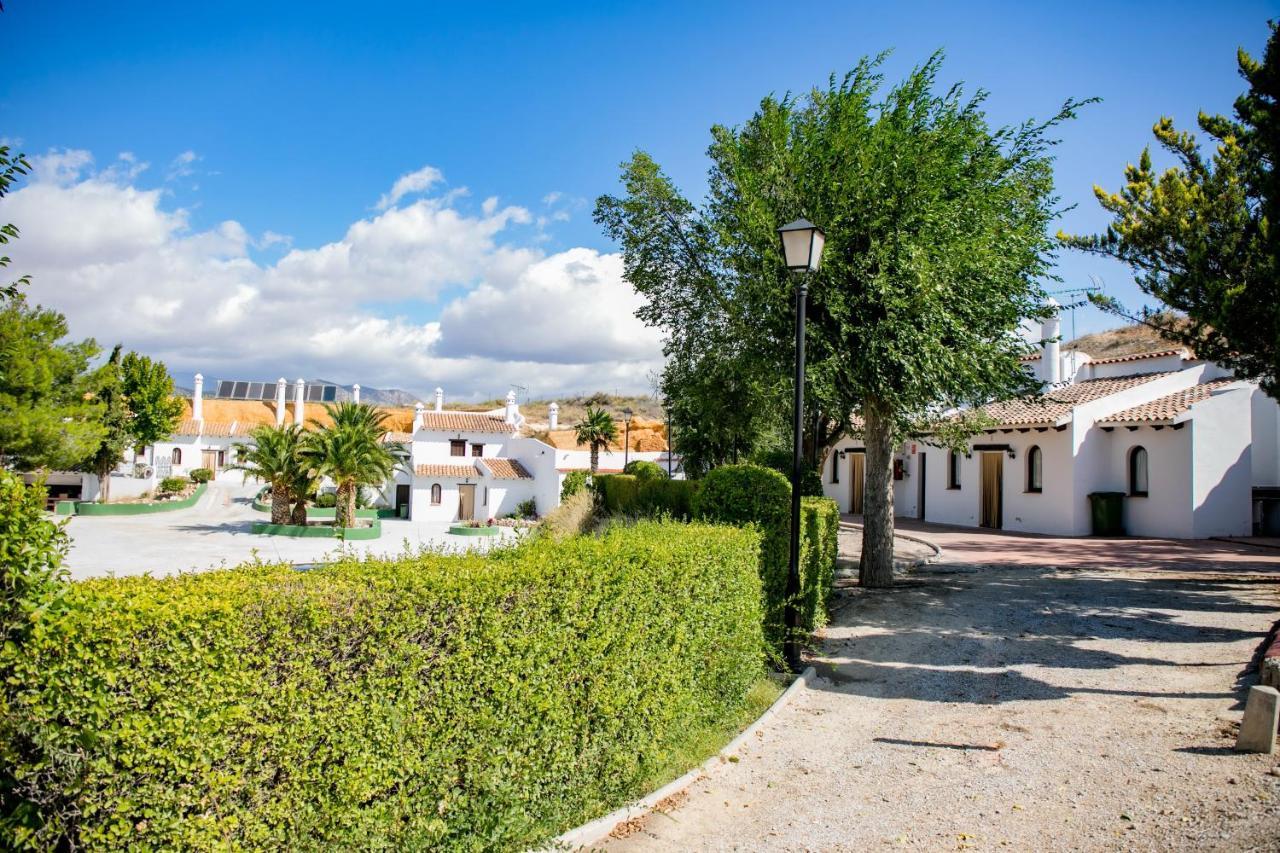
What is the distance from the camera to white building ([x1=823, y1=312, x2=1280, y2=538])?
2009 centimetres

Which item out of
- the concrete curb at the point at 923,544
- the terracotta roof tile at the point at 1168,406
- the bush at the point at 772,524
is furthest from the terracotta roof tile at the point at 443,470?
the bush at the point at 772,524

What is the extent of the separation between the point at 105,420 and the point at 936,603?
44.3 metres

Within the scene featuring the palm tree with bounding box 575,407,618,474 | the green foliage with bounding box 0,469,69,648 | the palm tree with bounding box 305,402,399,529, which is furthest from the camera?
the palm tree with bounding box 575,407,618,474

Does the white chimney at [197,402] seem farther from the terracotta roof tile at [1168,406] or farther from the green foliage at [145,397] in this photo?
the terracotta roof tile at [1168,406]

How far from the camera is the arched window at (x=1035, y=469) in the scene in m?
22.7

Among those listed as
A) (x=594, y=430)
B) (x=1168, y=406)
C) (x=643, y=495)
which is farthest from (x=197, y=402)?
(x=1168, y=406)

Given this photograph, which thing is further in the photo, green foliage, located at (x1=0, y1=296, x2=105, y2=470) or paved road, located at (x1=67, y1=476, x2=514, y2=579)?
green foliage, located at (x1=0, y1=296, x2=105, y2=470)

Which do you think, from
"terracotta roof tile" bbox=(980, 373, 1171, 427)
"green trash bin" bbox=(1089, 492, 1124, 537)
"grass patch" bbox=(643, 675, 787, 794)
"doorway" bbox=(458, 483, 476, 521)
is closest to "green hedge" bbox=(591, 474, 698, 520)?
"terracotta roof tile" bbox=(980, 373, 1171, 427)

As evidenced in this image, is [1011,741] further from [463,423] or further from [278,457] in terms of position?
[463,423]

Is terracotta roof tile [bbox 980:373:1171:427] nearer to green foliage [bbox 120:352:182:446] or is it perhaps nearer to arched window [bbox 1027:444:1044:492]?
arched window [bbox 1027:444:1044:492]

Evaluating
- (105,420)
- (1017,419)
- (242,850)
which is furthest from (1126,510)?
(105,420)

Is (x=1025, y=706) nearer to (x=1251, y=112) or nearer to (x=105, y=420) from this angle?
(x=1251, y=112)

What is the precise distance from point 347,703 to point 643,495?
19248mm

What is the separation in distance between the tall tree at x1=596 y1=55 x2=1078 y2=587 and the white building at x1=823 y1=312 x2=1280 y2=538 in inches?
261
